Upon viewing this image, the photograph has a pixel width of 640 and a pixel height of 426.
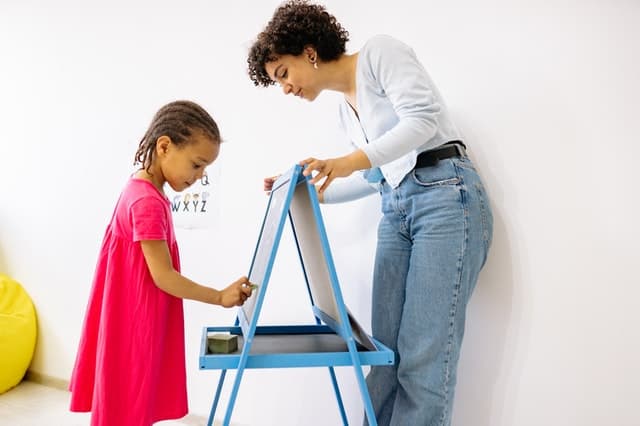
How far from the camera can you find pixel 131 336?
108 cm

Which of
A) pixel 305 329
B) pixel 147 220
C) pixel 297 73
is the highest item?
pixel 297 73

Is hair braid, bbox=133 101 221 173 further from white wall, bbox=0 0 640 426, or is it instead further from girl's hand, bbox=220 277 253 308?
white wall, bbox=0 0 640 426

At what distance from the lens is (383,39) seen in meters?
1.10

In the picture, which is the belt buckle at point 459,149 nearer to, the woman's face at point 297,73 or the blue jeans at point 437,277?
the blue jeans at point 437,277

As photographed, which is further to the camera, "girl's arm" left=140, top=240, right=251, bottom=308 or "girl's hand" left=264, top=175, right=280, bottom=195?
"girl's hand" left=264, top=175, right=280, bottom=195

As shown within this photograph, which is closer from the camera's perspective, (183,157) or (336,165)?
(336,165)

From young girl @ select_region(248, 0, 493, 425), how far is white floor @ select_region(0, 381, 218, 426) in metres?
1.09

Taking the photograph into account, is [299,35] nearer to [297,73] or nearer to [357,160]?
[297,73]

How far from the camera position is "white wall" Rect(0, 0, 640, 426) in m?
1.15

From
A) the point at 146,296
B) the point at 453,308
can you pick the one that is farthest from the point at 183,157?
the point at 453,308

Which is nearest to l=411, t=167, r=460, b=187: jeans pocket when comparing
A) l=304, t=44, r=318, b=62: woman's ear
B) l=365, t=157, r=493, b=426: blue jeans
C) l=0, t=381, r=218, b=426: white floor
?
l=365, t=157, r=493, b=426: blue jeans

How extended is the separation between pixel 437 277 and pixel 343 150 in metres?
0.68

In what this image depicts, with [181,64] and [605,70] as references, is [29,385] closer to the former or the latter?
[181,64]

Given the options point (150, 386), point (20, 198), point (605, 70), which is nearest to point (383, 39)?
point (605, 70)
